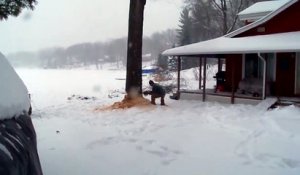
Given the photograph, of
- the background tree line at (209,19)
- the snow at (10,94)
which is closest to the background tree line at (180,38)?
the background tree line at (209,19)

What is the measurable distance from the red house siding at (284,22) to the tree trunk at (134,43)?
4.70m

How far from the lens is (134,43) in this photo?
13.9m

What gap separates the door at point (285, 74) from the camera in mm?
14406

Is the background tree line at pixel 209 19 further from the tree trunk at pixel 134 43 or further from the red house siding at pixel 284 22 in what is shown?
the tree trunk at pixel 134 43

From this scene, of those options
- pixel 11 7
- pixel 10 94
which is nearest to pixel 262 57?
pixel 11 7

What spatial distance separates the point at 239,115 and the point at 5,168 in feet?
30.7

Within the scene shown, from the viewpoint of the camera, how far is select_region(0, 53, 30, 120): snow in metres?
2.60

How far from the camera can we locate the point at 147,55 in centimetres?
7206

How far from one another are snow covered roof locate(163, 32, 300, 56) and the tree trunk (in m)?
1.66

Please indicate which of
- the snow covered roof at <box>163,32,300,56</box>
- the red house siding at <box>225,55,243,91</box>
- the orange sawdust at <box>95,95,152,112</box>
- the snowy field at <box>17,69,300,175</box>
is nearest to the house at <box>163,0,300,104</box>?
the snow covered roof at <box>163,32,300,56</box>

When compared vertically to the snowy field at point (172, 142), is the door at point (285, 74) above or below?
above

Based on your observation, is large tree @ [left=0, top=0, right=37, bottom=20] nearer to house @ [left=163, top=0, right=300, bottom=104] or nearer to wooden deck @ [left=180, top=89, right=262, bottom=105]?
house @ [left=163, top=0, right=300, bottom=104]

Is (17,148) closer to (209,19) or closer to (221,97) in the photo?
(221,97)

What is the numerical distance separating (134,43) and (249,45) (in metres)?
4.03
